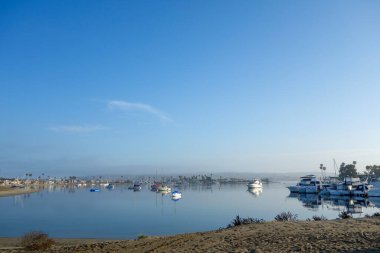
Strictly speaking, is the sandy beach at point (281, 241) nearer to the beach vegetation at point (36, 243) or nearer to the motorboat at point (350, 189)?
the beach vegetation at point (36, 243)

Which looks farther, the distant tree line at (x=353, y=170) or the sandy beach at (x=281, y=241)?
the distant tree line at (x=353, y=170)

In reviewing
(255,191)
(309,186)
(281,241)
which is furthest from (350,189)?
(281,241)

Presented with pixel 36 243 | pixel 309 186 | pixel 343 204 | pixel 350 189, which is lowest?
pixel 343 204

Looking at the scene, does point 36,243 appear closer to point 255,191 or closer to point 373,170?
point 255,191

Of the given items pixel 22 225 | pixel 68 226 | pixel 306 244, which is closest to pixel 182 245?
pixel 306 244

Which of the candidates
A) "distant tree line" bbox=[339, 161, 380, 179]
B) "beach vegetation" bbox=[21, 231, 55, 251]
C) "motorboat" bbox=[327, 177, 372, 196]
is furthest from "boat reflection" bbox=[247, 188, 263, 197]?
"beach vegetation" bbox=[21, 231, 55, 251]

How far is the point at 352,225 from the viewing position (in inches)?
703

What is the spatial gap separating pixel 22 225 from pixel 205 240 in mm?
33291

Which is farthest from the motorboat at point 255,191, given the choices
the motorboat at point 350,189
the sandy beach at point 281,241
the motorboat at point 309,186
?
the sandy beach at point 281,241

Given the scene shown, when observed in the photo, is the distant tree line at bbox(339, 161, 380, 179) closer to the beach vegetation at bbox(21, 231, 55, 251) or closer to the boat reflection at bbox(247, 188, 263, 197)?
the boat reflection at bbox(247, 188, 263, 197)

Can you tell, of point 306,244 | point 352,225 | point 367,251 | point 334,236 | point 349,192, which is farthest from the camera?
point 349,192

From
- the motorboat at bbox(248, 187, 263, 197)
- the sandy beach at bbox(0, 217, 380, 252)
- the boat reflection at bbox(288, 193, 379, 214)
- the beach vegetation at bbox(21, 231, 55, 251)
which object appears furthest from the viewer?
the motorboat at bbox(248, 187, 263, 197)

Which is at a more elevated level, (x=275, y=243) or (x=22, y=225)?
(x=275, y=243)

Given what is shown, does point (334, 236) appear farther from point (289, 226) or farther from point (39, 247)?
point (39, 247)
